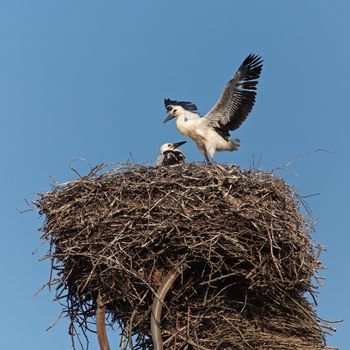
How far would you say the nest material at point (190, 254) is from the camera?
→ 7.74 metres

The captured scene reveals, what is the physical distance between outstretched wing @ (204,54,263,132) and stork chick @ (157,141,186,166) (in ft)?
2.09

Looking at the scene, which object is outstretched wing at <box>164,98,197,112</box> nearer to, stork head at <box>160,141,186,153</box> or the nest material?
stork head at <box>160,141,186,153</box>

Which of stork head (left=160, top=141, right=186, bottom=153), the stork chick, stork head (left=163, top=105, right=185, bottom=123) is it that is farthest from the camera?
stork head (left=163, top=105, right=185, bottom=123)

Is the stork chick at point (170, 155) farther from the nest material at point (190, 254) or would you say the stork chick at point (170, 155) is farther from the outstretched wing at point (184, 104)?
the nest material at point (190, 254)

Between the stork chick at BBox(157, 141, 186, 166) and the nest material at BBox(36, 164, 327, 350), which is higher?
the stork chick at BBox(157, 141, 186, 166)

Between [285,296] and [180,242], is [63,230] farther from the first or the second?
[285,296]

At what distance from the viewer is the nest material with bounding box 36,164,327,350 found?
7742mm

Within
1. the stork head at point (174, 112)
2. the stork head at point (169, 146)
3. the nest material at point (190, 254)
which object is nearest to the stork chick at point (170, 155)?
the stork head at point (169, 146)

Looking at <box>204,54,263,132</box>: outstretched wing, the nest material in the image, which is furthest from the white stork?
the nest material

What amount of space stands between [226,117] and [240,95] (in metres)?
0.36

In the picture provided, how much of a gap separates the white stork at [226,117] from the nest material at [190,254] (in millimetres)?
2602

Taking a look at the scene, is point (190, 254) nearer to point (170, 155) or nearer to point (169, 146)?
point (170, 155)

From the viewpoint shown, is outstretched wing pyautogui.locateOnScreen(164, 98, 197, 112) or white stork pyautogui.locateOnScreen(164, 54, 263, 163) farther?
outstretched wing pyautogui.locateOnScreen(164, 98, 197, 112)

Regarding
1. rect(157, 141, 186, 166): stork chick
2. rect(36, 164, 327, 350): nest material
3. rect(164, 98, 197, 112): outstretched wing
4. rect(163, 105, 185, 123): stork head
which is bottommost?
rect(36, 164, 327, 350): nest material
